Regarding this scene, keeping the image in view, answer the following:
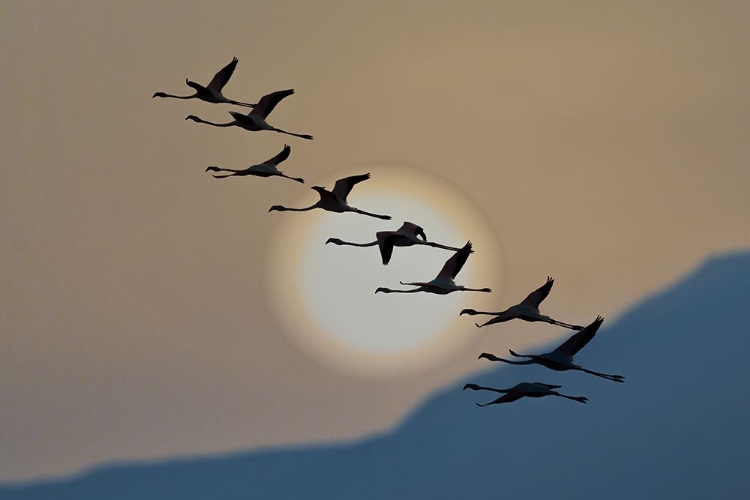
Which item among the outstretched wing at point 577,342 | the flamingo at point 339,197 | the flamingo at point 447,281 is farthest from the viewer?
the flamingo at point 339,197

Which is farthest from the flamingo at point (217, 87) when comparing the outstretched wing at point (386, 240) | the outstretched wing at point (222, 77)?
the outstretched wing at point (386, 240)

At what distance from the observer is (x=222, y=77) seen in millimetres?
55000

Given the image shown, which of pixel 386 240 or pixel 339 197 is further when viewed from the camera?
pixel 339 197

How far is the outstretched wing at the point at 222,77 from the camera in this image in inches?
2157

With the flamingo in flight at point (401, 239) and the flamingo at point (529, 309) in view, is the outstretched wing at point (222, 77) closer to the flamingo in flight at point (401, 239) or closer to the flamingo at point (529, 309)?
the flamingo in flight at point (401, 239)

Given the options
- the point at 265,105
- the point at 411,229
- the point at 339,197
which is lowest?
the point at 411,229

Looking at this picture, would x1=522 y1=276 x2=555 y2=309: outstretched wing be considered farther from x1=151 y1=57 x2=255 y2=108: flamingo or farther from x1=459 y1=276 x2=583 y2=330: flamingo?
x1=151 y1=57 x2=255 y2=108: flamingo

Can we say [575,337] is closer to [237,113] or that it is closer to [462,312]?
[462,312]

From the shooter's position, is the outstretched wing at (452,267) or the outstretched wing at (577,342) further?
the outstretched wing at (452,267)

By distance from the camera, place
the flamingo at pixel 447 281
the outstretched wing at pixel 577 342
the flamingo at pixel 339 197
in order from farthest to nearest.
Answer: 1. the flamingo at pixel 339 197
2. the flamingo at pixel 447 281
3. the outstretched wing at pixel 577 342

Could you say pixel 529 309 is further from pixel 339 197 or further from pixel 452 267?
pixel 339 197

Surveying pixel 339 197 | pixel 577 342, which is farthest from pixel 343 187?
pixel 577 342

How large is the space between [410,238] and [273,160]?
24.2 ft

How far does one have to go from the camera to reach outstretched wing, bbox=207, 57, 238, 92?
54.8 metres
